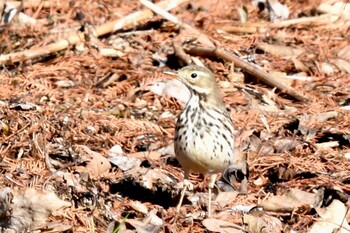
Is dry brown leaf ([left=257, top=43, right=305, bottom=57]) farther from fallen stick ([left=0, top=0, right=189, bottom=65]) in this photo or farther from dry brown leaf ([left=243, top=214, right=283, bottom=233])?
dry brown leaf ([left=243, top=214, right=283, bottom=233])

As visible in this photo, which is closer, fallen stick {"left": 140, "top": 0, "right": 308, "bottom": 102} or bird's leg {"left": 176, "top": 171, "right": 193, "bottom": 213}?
bird's leg {"left": 176, "top": 171, "right": 193, "bottom": 213}

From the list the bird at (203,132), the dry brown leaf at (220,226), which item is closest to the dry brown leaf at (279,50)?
the bird at (203,132)

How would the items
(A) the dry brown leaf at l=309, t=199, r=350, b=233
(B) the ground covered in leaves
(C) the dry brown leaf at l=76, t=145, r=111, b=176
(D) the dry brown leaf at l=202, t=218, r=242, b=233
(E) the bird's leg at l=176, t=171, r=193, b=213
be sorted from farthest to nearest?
(C) the dry brown leaf at l=76, t=145, r=111, b=176 < (E) the bird's leg at l=176, t=171, r=193, b=213 < (B) the ground covered in leaves < (A) the dry brown leaf at l=309, t=199, r=350, b=233 < (D) the dry brown leaf at l=202, t=218, r=242, b=233

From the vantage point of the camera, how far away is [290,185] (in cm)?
662

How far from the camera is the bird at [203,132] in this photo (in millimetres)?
6109

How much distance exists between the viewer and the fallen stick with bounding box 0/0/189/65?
8297mm

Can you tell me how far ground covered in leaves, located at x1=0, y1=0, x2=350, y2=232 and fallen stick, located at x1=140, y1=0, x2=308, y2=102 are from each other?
0.01m

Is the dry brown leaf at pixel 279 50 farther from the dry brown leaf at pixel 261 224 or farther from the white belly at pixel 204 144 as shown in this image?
the dry brown leaf at pixel 261 224

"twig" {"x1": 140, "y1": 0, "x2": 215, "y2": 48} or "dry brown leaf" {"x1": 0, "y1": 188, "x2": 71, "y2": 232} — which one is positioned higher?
"twig" {"x1": 140, "y1": 0, "x2": 215, "y2": 48}

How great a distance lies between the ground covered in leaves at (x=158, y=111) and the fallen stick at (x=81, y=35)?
1 cm

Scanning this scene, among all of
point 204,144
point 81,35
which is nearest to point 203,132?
point 204,144

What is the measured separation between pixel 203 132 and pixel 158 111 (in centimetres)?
174

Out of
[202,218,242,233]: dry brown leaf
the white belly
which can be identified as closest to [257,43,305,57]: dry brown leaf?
the white belly

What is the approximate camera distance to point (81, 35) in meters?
8.79
